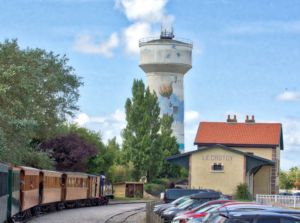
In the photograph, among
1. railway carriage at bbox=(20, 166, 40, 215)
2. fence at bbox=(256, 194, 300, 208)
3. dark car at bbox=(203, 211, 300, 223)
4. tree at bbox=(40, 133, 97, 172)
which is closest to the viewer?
dark car at bbox=(203, 211, 300, 223)

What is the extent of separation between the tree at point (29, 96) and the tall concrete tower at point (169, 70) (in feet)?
152

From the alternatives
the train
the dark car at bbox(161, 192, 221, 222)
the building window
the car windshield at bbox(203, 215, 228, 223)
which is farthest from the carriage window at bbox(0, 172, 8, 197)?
the building window

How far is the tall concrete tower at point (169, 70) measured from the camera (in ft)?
377

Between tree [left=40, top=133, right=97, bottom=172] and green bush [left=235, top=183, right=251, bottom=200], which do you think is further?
tree [left=40, top=133, right=97, bottom=172]

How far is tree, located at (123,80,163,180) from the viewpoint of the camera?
87375 mm

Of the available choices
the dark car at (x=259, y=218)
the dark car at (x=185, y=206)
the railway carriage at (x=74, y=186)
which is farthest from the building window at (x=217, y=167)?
the dark car at (x=259, y=218)

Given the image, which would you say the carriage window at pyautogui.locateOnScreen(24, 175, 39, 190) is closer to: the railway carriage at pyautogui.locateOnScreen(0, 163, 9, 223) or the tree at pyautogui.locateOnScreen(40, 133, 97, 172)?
the railway carriage at pyautogui.locateOnScreen(0, 163, 9, 223)

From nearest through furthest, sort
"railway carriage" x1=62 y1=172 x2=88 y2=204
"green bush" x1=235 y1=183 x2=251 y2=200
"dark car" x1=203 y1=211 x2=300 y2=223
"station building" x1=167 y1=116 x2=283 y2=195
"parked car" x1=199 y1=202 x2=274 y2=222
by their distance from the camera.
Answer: "dark car" x1=203 y1=211 x2=300 y2=223 < "parked car" x1=199 y1=202 x2=274 y2=222 < "railway carriage" x1=62 y1=172 x2=88 y2=204 < "green bush" x1=235 y1=183 x2=251 y2=200 < "station building" x1=167 y1=116 x2=283 y2=195

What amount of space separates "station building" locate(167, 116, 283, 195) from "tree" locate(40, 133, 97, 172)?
26.0 feet

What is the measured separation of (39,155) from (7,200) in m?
27.7

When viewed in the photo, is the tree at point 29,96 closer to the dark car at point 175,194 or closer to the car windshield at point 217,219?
the dark car at point 175,194

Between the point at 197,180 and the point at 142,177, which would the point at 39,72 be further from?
the point at 142,177

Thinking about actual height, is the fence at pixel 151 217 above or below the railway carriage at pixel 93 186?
below

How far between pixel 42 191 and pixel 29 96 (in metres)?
7.71
